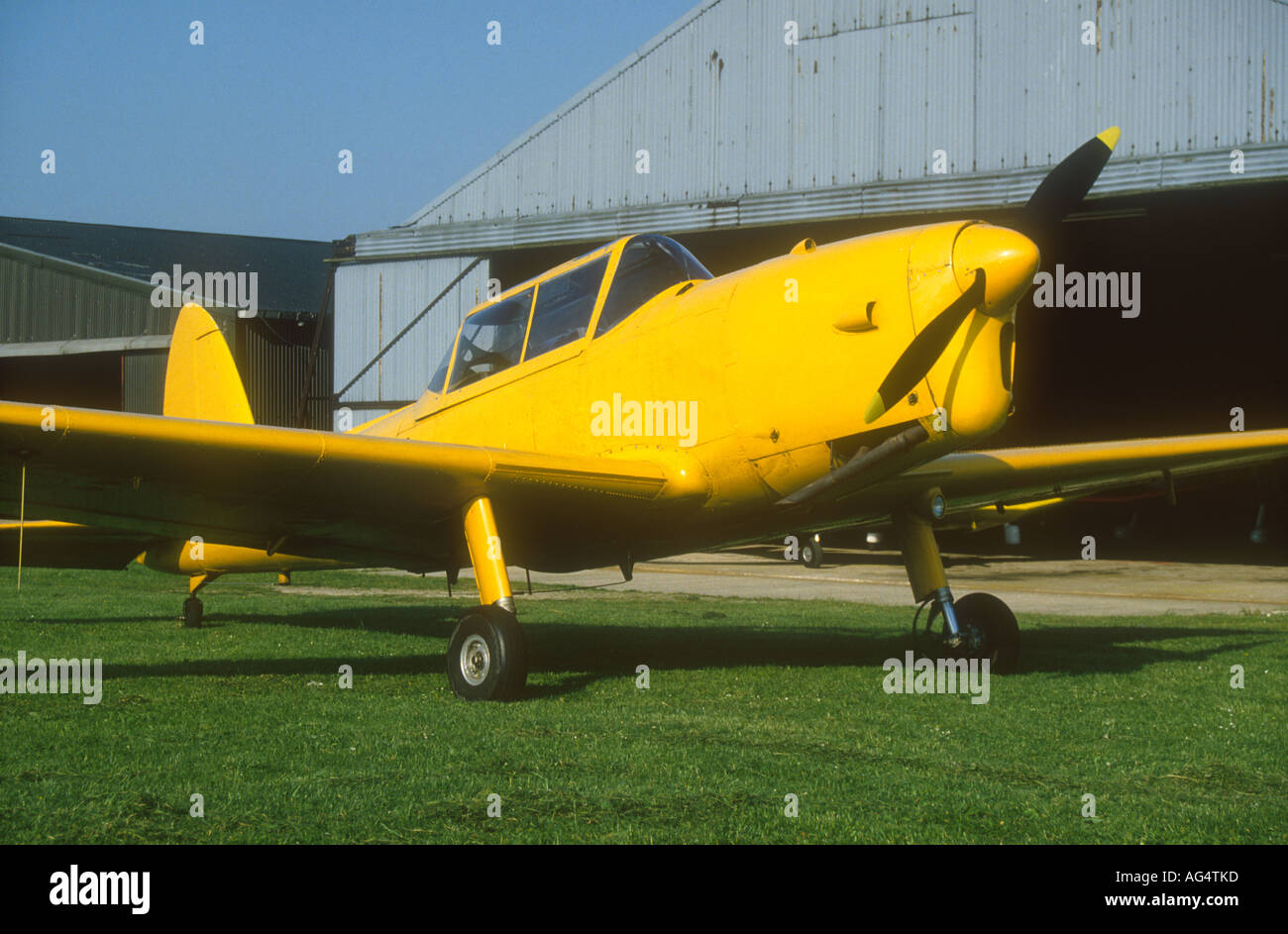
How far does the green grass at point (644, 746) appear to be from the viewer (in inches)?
156

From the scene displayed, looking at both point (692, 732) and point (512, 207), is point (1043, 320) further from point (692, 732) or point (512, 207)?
point (692, 732)

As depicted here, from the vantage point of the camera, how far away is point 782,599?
14820 mm

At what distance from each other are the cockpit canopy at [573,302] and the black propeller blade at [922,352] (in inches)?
73.8

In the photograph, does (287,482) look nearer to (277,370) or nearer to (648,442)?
(648,442)

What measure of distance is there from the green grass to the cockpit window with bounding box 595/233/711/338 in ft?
7.78

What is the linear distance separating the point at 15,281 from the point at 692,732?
104 ft

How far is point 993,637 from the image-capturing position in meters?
7.84

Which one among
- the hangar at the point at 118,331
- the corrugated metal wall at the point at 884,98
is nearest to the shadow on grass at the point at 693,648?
the corrugated metal wall at the point at 884,98

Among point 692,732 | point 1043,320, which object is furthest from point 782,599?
point 1043,320

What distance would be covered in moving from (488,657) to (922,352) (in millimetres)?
2938

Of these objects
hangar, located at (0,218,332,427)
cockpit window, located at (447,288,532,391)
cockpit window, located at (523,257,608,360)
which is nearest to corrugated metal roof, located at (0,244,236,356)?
hangar, located at (0,218,332,427)

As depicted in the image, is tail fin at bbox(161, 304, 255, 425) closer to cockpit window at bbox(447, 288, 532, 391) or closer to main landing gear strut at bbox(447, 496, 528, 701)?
cockpit window at bbox(447, 288, 532, 391)

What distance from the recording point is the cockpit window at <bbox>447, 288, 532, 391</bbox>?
8.17 metres

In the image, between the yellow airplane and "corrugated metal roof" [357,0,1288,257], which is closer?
the yellow airplane
